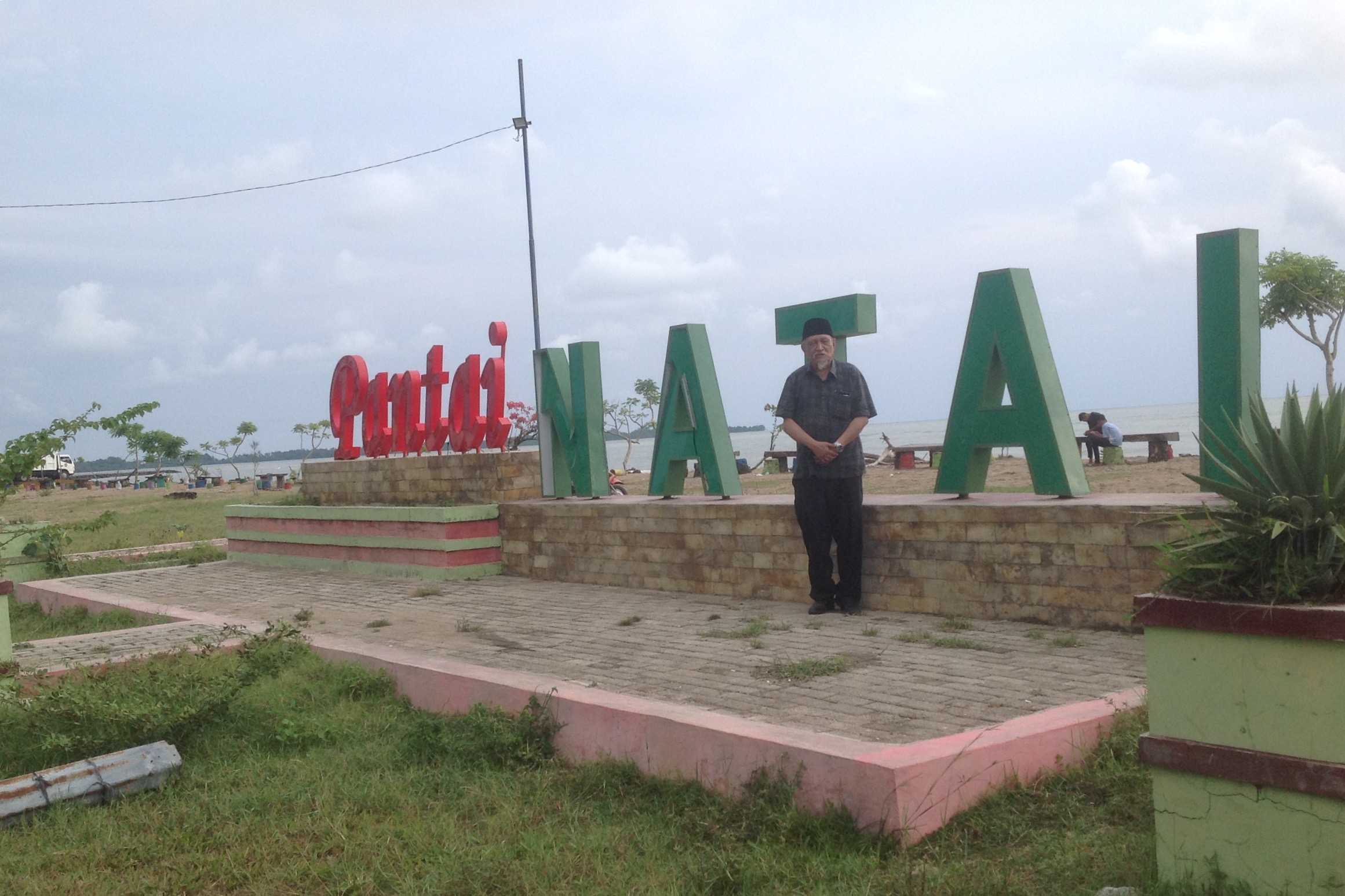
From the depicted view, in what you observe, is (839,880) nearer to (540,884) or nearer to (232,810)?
(540,884)

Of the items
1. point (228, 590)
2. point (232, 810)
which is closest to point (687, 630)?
point (232, 810)

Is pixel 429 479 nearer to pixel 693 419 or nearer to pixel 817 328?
pixel 693 419

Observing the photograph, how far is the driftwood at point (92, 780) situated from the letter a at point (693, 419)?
218 inches

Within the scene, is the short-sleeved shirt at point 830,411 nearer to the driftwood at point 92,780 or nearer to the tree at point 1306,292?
the driftwood at point 92,780

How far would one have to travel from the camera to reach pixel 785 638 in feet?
23.7

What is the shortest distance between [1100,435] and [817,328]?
48.8ft

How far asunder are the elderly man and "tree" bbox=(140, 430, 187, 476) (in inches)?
2768

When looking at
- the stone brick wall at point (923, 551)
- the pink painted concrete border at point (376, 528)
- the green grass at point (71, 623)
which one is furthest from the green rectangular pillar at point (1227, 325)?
the green grass at point (71, 623)

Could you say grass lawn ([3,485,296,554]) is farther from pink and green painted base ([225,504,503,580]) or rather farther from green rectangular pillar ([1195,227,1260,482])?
green rectangular pillar ([1195,227,1260,482])

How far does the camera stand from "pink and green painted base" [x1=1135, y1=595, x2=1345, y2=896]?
9.33ft

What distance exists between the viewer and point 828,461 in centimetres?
789

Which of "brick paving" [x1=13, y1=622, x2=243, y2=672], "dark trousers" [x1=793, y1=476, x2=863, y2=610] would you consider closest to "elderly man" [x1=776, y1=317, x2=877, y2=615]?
"dark trousers" [x1=793, y1=476, x2=863, y2=610]

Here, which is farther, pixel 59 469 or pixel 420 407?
pixel 59 469

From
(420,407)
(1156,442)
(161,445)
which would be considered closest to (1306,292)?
(1156,442)
